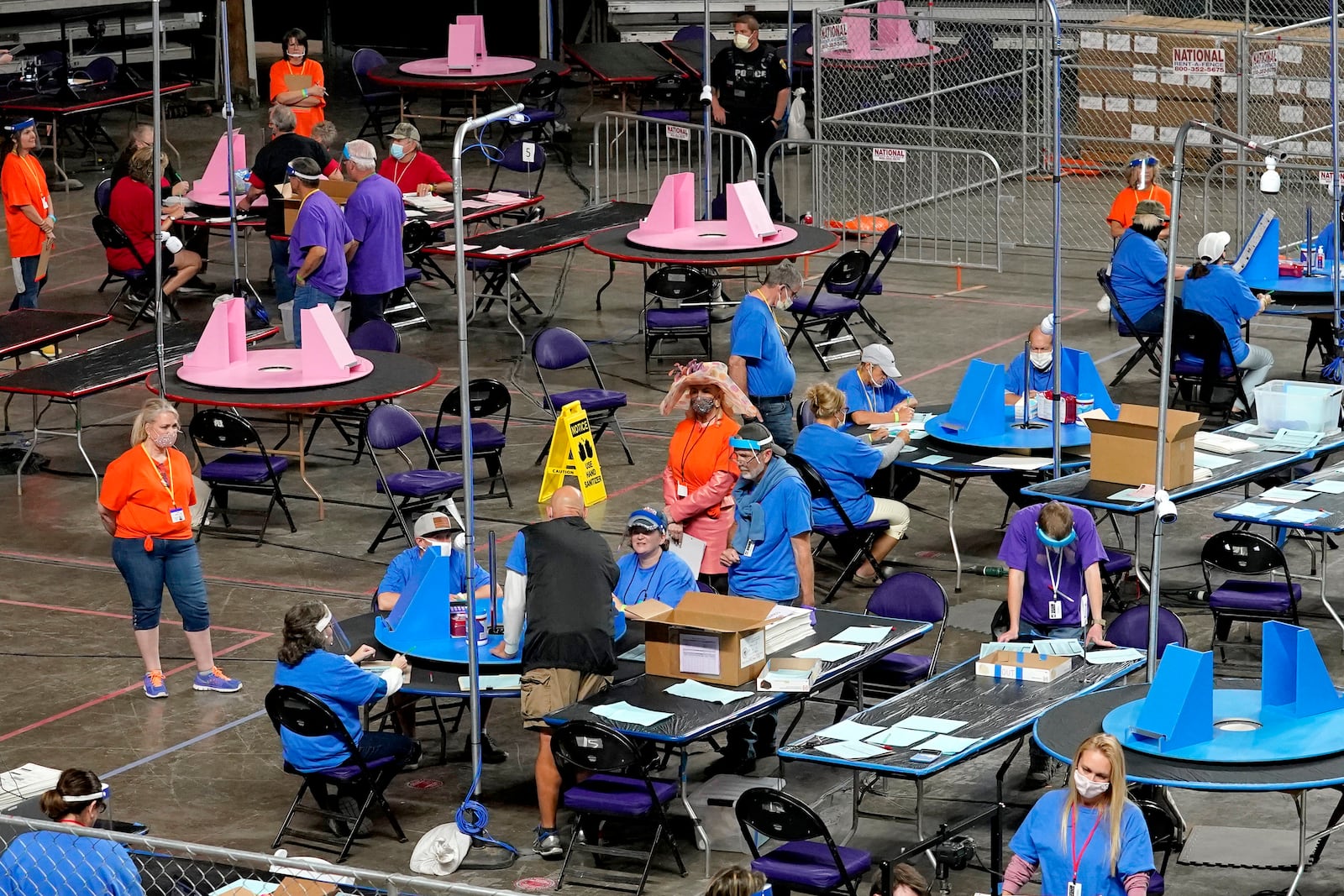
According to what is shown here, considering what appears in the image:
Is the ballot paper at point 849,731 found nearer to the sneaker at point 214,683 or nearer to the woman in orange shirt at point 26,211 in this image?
the sneaker at point 214,683

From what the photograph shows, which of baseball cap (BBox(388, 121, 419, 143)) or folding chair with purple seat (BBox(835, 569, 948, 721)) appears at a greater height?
baseball cap (BBox(388, 121, 419, 143))

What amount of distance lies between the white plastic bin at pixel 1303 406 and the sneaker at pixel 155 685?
650 centimetres

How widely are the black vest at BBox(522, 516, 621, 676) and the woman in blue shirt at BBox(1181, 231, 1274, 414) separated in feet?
22.3

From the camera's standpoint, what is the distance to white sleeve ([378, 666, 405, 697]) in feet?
30.5

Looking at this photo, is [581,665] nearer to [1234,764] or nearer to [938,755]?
[938,755]

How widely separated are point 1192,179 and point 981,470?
39.1ft

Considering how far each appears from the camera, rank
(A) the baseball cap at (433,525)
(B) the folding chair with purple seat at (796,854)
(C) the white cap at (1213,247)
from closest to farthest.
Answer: (B) the folding chair with purple seat at (796,854) < (A) the baseball cap at (433,525) < (C) the white cap at (1213,247)

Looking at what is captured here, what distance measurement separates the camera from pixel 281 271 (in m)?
17.6

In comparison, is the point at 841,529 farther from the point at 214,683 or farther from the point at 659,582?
the point at 214,683

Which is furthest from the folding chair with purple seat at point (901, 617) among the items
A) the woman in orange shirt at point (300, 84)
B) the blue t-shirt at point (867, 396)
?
the woman in orange shirt at point (300, 84)

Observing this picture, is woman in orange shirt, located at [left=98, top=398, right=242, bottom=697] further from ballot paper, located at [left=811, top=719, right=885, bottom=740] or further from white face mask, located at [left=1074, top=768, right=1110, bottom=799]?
white face mask, located at [left=1074, top=768, right=1110, bottom=799]

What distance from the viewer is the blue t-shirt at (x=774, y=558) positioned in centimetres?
1050

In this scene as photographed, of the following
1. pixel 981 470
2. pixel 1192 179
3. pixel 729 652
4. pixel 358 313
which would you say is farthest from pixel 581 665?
pixel 1192 179

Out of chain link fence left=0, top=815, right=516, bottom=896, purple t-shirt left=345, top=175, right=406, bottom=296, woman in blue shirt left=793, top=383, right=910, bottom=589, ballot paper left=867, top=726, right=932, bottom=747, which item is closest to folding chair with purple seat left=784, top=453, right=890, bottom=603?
woman in blue shirt left=793, top=383, right=910, bottom=589
